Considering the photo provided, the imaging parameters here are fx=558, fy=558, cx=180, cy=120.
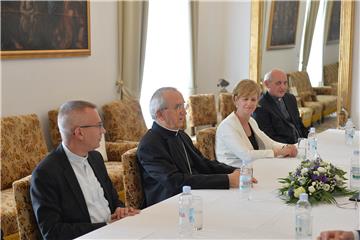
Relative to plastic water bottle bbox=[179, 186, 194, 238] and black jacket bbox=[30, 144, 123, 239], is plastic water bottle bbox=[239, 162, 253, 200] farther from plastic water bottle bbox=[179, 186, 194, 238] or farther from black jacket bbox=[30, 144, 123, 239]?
black jacket bbox=[30, 144, 123, 239]

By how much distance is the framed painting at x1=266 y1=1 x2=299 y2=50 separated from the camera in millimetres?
7941

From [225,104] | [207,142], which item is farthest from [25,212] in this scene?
[225,104]

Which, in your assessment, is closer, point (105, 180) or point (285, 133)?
point (105, 180)

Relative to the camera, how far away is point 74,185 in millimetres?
3010

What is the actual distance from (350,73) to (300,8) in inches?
46.1

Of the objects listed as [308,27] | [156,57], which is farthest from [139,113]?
[308,27]

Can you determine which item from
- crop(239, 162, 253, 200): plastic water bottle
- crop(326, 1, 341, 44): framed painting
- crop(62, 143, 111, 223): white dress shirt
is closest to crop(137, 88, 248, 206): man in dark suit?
crop(239, 162, 253, 200): plastic water bottle

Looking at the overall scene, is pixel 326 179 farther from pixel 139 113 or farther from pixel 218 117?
pixel 218 117

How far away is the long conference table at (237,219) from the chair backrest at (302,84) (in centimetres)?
446

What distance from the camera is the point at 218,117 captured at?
8297 millimetres

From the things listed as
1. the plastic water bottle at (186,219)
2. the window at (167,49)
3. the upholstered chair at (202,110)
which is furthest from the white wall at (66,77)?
the plastic water bottle at (186,219)

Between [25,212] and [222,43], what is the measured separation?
19.9ft

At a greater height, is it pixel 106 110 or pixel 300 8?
pixel 300 8

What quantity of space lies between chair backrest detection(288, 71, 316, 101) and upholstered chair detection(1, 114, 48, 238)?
3.88m
